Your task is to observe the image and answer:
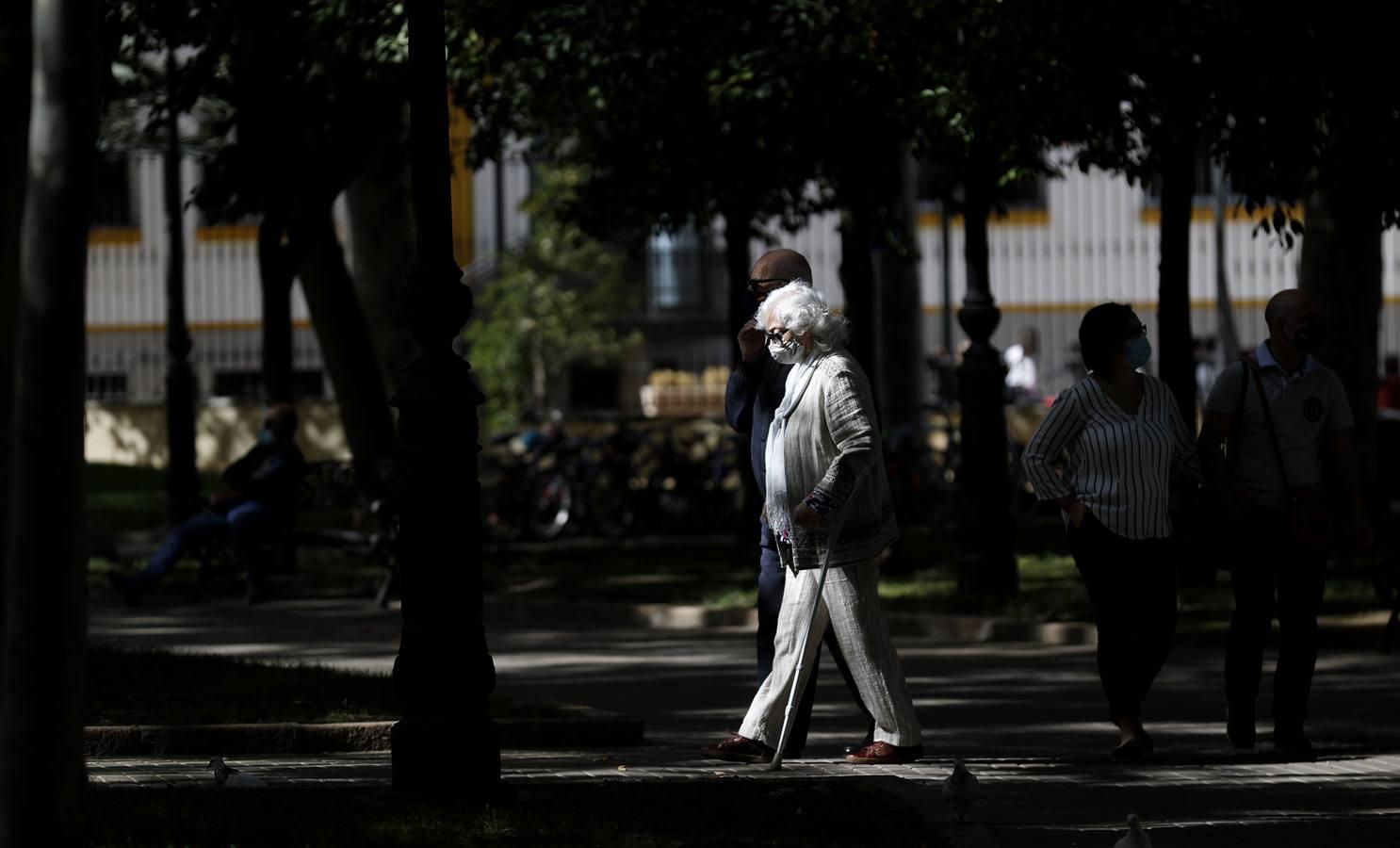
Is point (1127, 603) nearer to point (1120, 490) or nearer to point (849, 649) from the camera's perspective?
point (1120, 490)

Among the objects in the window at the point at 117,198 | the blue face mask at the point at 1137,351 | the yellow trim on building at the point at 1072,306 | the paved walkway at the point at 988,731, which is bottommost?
the paved walkway at the point at 988,731

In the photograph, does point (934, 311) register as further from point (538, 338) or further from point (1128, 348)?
point (1128, 348)

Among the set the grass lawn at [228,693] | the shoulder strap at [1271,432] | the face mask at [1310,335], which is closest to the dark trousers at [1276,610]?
the shoulder strap at [1271,432]

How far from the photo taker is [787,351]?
30.4 feet

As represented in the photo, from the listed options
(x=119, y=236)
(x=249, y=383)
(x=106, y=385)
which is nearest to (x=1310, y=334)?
(x=106, y=385)

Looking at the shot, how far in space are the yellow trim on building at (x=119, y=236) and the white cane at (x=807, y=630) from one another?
33.5 metres

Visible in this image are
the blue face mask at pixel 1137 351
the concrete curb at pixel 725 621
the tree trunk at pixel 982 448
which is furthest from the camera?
the tree trunk at pixel 982 448

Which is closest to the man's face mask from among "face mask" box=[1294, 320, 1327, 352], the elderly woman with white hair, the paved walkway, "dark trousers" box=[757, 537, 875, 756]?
"face mask" box=[1294, 320, 1327, 352]

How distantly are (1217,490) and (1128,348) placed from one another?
652 millimetres

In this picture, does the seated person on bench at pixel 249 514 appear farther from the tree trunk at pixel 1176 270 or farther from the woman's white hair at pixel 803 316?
the woman's white hair at pixel 803 316

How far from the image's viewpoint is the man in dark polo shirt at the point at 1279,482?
971cm

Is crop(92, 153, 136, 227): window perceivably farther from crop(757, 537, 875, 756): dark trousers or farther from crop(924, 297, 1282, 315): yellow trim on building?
crop(757, 537, 875, 756): dark trousers

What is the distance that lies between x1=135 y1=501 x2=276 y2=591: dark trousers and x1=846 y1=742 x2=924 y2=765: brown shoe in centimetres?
939

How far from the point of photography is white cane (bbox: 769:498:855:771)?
9055 millimetres
